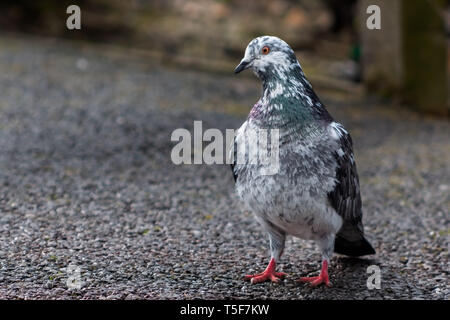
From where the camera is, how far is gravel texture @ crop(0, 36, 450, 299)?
185 inches

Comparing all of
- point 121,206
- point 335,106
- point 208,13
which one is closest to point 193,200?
point 121,206

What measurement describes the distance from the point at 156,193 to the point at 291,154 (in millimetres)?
2620

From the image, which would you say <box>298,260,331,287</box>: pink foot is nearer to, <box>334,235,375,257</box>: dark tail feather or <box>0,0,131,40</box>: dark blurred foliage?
<box>334,235,375,257</box>: dark tail feather

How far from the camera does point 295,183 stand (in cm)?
434

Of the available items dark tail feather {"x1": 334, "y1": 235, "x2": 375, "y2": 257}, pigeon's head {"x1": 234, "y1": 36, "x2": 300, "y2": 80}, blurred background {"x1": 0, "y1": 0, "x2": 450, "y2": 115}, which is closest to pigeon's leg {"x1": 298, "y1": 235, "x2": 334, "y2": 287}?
dark tail feather {"x1": 334, "y1": 235, "x2": 375, "y2": 257}

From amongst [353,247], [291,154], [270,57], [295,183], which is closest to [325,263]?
[353,247]

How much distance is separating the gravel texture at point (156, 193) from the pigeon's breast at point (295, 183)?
19.9 inches

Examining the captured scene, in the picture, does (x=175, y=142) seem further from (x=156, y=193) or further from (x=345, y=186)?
(x=345, y=186)

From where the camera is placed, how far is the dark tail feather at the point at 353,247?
5074mm

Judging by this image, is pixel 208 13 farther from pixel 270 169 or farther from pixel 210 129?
pixel 270 169

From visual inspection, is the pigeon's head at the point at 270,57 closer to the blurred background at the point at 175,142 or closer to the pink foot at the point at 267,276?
the pink foot at the point at 267,276

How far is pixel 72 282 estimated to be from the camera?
4477mm

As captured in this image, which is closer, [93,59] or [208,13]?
[93,59]

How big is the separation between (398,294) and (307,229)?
2.36ft
